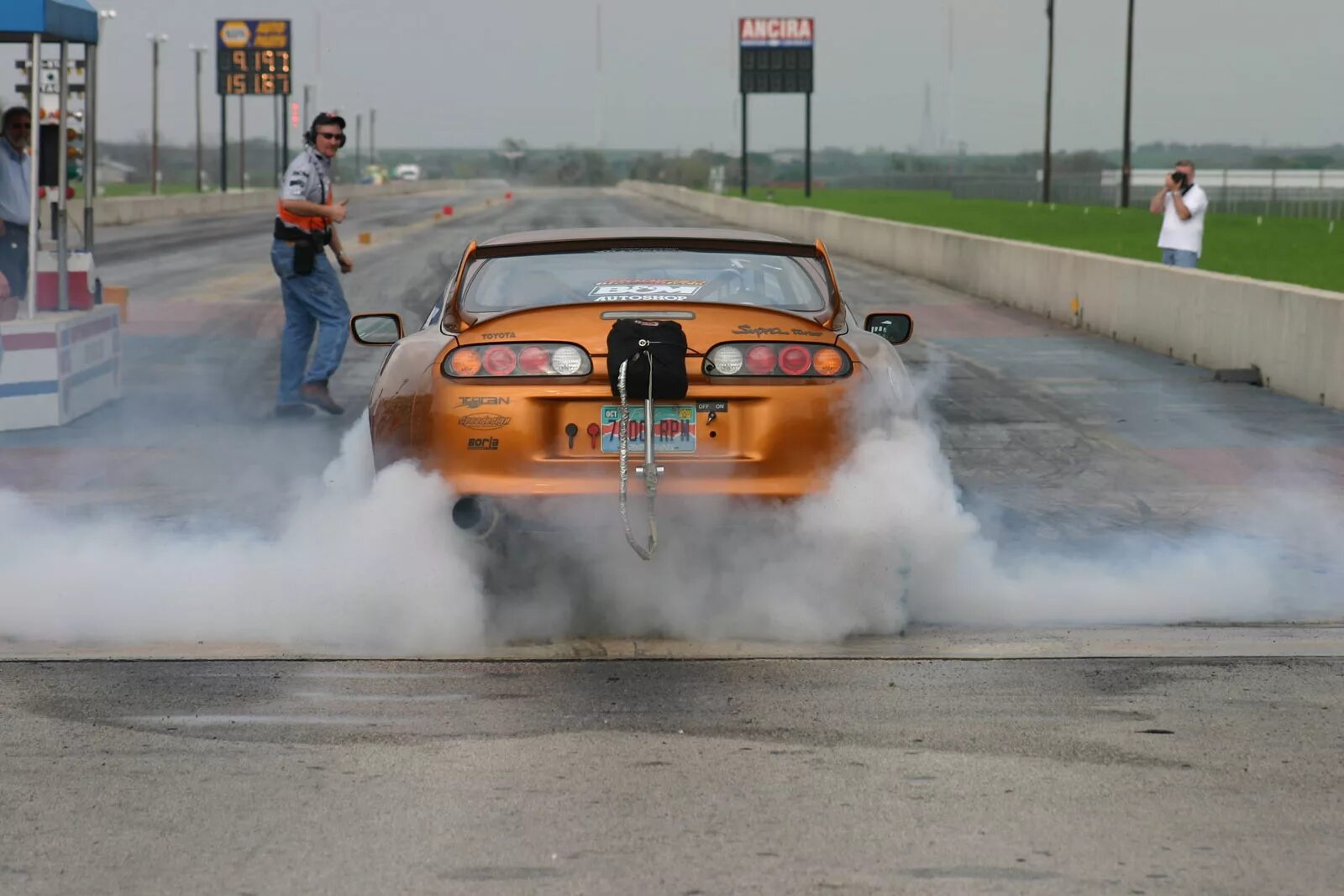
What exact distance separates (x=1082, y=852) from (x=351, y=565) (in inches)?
124

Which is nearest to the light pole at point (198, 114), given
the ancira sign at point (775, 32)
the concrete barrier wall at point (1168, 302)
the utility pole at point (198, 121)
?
the utility pole at point (198, 121)

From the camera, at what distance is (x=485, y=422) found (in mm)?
6762

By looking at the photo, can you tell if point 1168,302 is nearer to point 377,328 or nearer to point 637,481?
point 377,328

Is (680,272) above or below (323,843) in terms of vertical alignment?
above

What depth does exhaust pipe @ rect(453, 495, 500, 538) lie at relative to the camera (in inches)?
265

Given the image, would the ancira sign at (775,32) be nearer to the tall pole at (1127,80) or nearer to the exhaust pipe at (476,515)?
the tall pole at (1127,80)

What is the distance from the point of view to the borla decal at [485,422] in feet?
22.1

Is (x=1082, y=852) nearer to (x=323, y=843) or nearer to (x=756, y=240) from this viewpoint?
(x=323, y=843)

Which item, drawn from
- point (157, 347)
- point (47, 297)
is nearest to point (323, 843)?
point (47, 297)

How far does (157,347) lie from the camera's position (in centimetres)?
1917

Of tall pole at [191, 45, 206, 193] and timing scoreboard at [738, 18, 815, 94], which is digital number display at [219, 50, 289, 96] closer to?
tall pole at [191, 45, 206, 193]

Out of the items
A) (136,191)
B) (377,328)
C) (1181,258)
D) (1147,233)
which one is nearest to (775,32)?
(1147,233)

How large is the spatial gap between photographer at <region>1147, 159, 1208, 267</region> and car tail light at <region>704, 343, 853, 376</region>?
14.4m

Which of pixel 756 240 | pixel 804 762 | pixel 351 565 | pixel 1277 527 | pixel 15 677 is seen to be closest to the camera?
pixel 804 762
